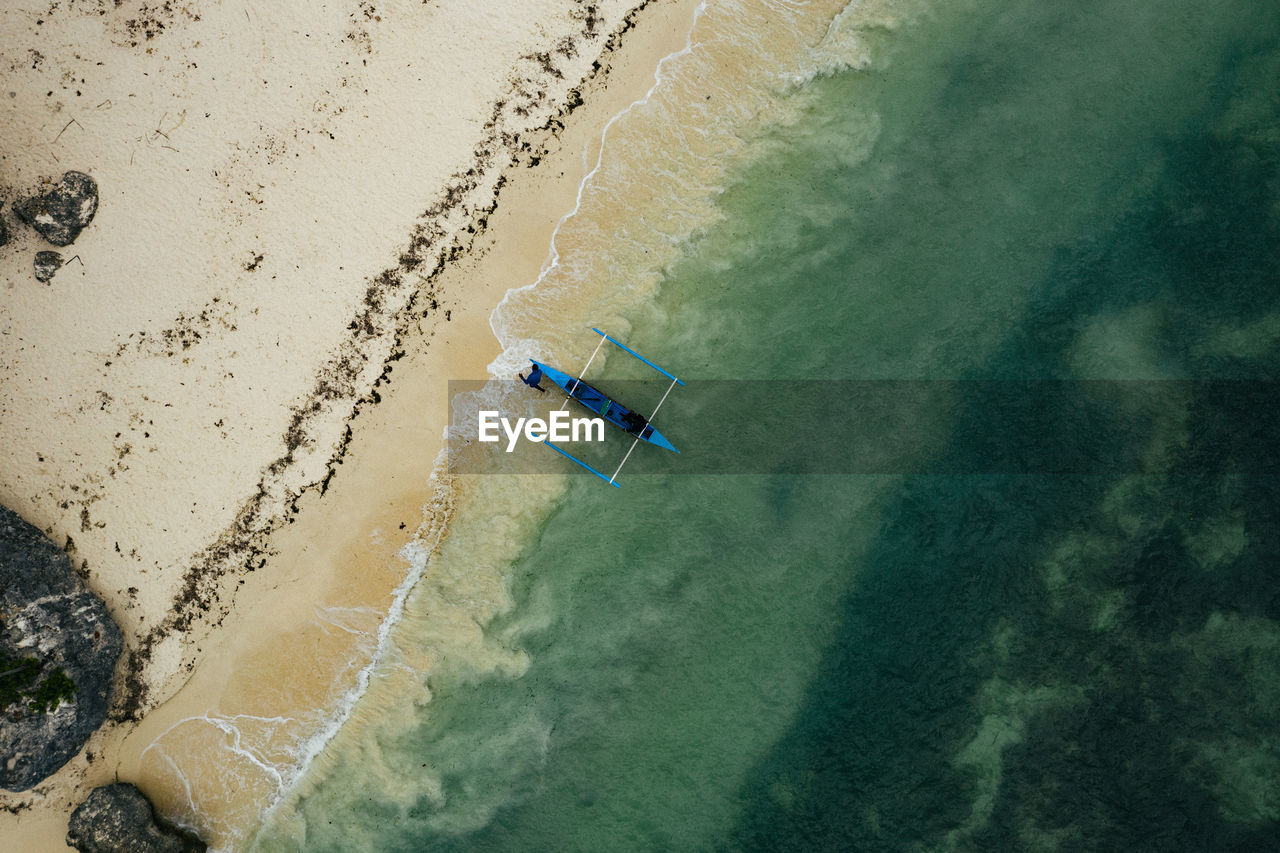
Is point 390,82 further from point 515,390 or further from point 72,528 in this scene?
point 72,528

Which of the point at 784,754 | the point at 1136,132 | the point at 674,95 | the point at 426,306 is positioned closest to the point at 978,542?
the point at 784,754

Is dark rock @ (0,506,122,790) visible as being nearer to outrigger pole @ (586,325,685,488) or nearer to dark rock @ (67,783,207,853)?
dark rock @ (67,783,207,853)

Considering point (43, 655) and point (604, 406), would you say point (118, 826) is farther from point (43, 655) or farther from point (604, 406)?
point (604, 406)

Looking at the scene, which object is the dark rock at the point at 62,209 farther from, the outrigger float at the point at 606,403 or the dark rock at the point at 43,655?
the outrigger float at the point at 606,403

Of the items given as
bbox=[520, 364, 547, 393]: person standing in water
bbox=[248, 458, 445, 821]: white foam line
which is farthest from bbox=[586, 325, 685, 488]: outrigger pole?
bbox=[248, 458, 445, 821]: white foam line

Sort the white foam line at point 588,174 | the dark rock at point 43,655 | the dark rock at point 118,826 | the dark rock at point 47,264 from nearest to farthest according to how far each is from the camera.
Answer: the dark rock at point 43,655 → the dark rock at point 118,826 → the dark rock at point 47,264 → the white foam line at point 588,174

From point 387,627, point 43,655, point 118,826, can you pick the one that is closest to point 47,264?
point 43,655

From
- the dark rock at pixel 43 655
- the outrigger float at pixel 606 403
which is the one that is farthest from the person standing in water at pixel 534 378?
the dark rock at pixel 43 655
